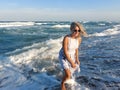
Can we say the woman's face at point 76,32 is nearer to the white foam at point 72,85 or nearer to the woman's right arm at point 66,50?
the woman's right arm at point 66,50

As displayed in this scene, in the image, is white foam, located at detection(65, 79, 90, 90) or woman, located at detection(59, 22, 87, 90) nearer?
Result: woman, located at detection(59, 22, 87, 90)

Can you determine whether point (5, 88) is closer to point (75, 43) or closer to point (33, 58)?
point (75, 43)

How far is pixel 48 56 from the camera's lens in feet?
42.8

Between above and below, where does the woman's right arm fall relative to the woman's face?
below

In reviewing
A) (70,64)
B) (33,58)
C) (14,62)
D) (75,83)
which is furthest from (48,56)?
(70,64)

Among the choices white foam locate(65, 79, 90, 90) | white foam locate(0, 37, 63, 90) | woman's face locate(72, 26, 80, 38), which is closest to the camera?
woman's face locate(72, 26, 80, 38)

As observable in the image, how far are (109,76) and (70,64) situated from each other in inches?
96.4

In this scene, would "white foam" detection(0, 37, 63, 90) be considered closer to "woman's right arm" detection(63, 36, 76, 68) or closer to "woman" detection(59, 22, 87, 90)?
"woman" detection(59, 22, 87, 90)

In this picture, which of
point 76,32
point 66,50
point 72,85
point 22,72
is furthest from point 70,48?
point 22,72

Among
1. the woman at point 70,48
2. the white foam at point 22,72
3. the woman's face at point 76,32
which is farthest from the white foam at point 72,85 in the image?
the woman's face at point 76,32

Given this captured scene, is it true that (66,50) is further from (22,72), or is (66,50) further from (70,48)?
(22,72)

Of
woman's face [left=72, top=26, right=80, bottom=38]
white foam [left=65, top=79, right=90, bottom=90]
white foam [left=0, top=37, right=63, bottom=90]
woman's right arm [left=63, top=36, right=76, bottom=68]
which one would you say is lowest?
white foam [left=0, top=37, right=63, bottom=90]

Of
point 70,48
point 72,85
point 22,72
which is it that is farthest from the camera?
point 22,72

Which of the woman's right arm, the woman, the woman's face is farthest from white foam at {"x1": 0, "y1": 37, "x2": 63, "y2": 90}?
the woman's face
